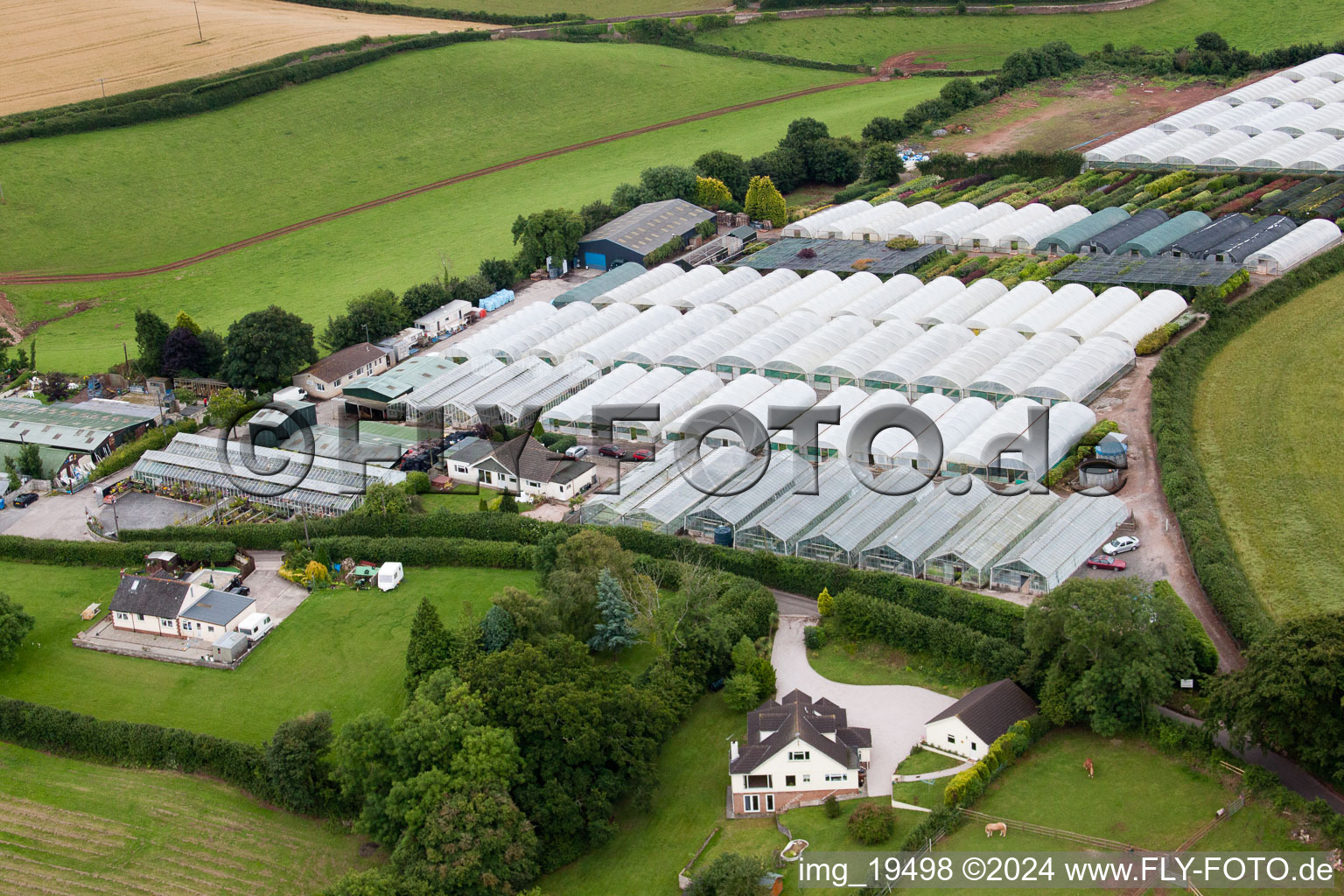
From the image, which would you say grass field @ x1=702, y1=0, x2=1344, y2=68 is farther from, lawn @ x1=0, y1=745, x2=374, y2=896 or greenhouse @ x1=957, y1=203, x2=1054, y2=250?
lawn @ x1=0, y1=745, x2=374, y2=896

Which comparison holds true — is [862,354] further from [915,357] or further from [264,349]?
[264,349]

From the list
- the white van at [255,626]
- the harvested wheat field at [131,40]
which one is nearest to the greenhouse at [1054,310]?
the white van at [255,626]

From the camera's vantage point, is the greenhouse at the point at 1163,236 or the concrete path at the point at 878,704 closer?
the concrete path at the point at 878,704

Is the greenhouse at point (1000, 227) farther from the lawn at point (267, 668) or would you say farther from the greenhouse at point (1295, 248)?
the lawn at point (267, 668)

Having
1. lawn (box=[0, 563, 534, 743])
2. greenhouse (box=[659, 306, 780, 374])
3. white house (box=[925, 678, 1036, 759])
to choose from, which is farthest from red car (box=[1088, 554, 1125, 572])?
greenhouse (box=[659, 306, 780, 374])

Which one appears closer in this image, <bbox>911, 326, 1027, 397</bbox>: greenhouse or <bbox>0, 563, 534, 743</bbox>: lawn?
<bbox>0, 563, 534, 743</bbox>: lawn
